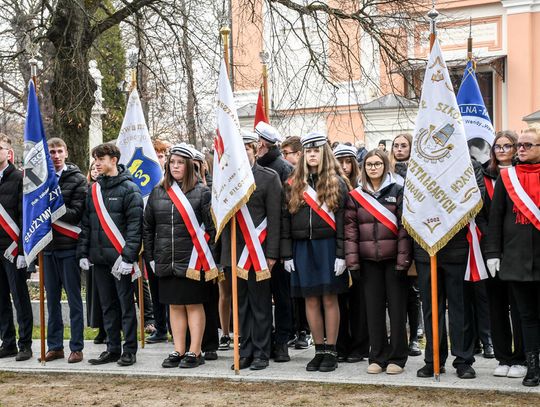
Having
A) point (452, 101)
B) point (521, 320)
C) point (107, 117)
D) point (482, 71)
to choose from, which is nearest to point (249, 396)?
point (521, 320)

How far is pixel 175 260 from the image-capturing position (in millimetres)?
8805

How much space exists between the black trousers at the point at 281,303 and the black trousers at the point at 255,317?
0.98 feet

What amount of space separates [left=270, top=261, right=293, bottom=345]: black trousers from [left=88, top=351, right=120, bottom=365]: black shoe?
5.20ft

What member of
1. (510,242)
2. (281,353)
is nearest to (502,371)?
(510,242)

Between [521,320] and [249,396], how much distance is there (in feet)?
7.56

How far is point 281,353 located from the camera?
916 centimetres

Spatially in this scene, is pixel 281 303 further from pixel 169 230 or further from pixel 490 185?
pixel 490 185

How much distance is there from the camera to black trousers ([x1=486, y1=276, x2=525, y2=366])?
8.10 meters

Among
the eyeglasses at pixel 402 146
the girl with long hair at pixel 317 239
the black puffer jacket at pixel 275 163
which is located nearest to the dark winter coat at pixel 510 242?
the girl with long hair at pixel 317 239

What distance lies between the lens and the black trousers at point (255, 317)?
349 inches

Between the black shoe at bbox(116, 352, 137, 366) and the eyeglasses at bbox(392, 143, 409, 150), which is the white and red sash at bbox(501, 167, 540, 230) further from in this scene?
the black shoe at bbox(116, 352, 137, 366)

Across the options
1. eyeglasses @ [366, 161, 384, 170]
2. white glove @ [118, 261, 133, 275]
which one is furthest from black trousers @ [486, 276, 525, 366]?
white glove @ [118, 261, 133, 275]

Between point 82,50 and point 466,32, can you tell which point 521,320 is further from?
point 466,32

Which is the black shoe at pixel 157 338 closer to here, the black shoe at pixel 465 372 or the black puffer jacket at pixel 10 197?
the black puffer jacket at pixel 10 197
